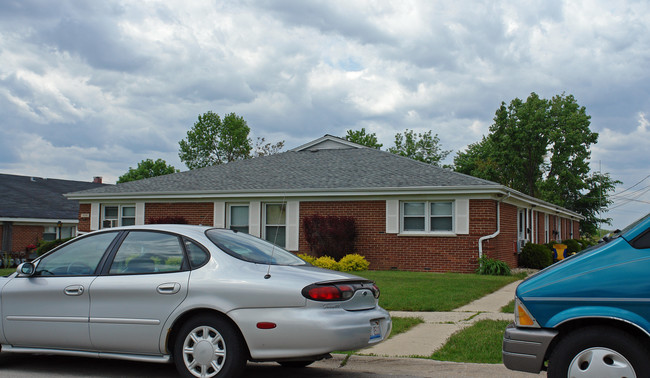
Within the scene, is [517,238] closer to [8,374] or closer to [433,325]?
[433,325]

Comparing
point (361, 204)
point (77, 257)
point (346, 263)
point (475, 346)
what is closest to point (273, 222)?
point (361, 204)

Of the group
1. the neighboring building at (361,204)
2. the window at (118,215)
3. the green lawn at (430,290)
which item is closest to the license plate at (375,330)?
the green lawn at (430,290)

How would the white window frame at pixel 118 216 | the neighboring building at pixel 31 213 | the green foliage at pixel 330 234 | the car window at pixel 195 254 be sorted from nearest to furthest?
the car window at pixel 195 254
the green foliage at pixel 330 234
the white window frame at pixel 118 216
the neighboring building at pixel 31 213

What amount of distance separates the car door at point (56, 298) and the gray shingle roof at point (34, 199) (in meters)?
26.0

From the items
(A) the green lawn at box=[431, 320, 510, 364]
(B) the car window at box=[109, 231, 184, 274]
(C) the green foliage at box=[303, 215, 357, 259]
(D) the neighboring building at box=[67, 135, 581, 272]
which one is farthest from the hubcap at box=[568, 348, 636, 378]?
(C) the green foliage at box=[303, 215, 357, 259]

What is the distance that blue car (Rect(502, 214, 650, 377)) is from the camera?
4.45 metres

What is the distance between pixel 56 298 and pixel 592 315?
192 inches

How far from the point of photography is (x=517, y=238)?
22.8 metres

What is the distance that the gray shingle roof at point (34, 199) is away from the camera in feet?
102

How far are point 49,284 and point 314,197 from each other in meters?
15.1

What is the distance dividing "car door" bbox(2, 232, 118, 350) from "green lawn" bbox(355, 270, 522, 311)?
5761 millimetres

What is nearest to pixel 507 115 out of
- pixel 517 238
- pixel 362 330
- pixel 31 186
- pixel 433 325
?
pixel 517 238

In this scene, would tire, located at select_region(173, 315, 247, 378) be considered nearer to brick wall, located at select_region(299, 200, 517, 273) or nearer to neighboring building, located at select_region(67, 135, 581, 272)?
neighboring building, located at select_region(67, 135, 581, 272)

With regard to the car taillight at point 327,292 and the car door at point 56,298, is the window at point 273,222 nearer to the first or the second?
the car door at point 56,298
